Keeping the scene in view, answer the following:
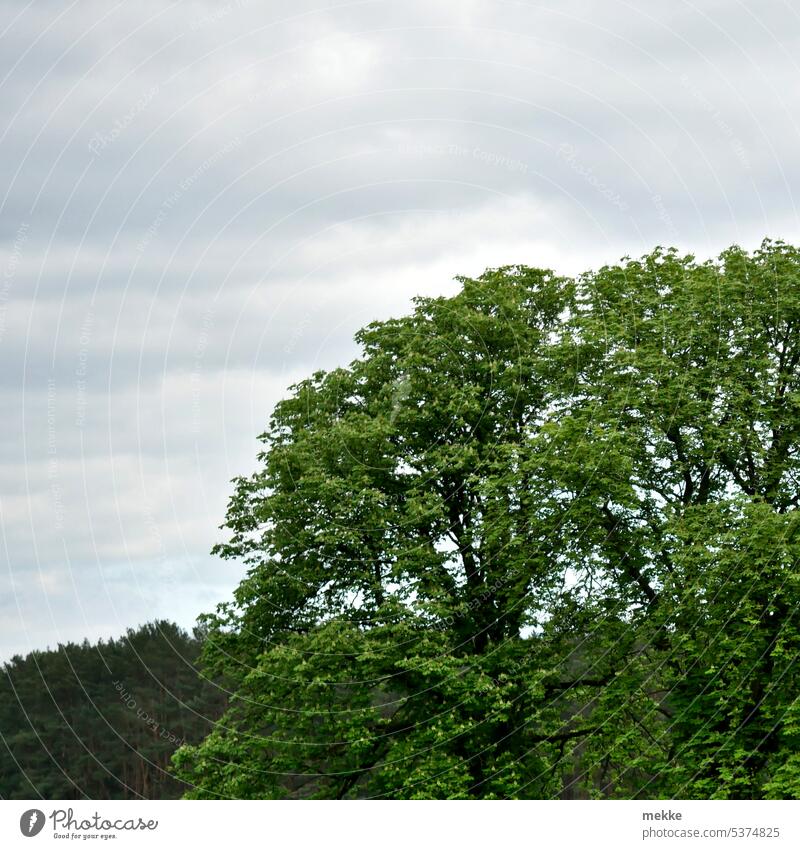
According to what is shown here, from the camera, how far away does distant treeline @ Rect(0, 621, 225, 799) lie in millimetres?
72312

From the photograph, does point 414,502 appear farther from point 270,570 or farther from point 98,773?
point 98,773

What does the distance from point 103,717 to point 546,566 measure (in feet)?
157

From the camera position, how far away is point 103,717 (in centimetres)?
7212

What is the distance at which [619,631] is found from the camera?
1313 inches

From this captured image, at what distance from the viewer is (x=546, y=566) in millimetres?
34000

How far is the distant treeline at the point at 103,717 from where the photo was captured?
7231cm

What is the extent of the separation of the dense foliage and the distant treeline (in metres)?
37.6

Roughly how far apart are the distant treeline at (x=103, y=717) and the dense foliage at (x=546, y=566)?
3763 centimetres

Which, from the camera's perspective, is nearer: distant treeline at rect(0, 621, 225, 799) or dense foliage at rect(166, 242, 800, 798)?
dense foliage at rect(166, 242, 800, 798)

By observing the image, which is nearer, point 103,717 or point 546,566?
point 546,566

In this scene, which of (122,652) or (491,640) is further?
(122,652)
